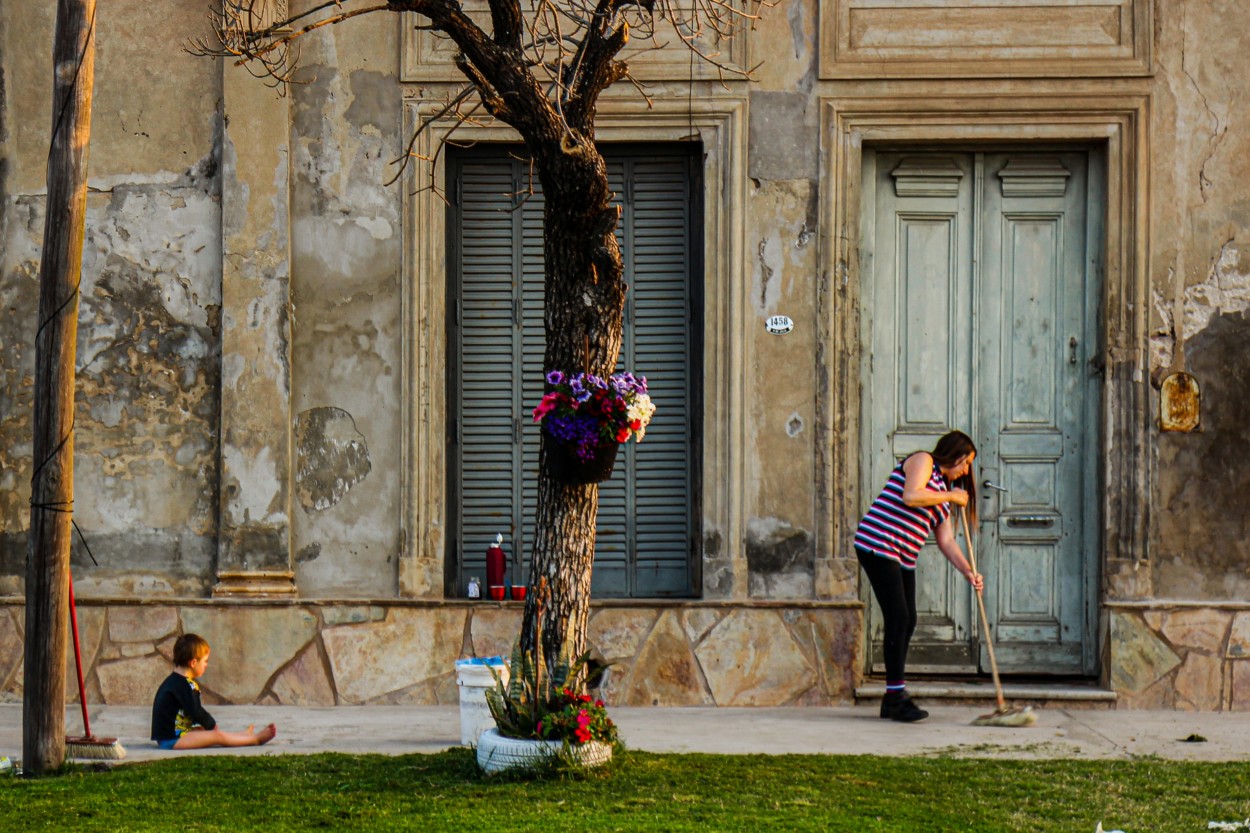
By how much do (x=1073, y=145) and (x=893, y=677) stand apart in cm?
371

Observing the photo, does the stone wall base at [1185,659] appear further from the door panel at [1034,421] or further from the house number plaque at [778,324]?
the house number plaque at [778,324]

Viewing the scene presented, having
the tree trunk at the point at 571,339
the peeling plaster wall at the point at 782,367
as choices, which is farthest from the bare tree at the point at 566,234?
the peeling plaster wall at the point at 782,367

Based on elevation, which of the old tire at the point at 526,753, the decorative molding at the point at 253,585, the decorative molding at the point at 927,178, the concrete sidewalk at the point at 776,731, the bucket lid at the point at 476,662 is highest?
the decorative molding at the point at 927,178

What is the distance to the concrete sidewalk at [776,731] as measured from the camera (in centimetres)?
875

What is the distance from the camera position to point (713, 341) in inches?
421

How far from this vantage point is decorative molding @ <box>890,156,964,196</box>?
10875 millimetres

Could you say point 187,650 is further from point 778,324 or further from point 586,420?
point 778,324

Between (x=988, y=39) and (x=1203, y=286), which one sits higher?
(x=988, y=39)

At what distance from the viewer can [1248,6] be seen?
1059cm

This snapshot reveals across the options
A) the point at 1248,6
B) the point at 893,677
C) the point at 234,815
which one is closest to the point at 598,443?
the point at 234,815

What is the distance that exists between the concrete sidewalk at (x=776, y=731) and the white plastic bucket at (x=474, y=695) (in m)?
0.29

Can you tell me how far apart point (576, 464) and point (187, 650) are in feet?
8.18

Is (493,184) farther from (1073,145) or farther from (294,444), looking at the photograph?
(1073,145)

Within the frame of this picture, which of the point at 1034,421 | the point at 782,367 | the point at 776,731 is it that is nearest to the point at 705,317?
the point at 782,367
